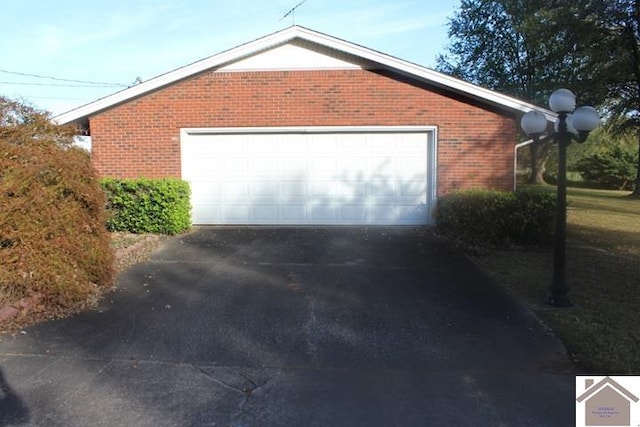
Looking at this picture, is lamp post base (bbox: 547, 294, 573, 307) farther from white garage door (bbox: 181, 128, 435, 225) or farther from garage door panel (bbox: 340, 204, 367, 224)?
garage door panel (bbox: 340, 204, 367, 224)

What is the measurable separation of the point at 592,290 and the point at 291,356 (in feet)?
15.0

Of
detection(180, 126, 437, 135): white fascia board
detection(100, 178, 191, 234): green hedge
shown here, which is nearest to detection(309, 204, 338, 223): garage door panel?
detection(180, 126, 437, 135): white fascia board

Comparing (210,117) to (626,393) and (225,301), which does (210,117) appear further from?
(626,393)

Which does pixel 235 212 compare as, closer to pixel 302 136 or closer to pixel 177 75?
pixel 302 136

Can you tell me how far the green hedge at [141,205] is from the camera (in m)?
10.7

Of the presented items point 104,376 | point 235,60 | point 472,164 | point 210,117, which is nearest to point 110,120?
point 210,117

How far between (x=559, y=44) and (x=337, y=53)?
1260 cm

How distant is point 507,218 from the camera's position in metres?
10.1

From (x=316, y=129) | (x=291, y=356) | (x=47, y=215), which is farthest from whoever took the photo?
(x=316, y=129)

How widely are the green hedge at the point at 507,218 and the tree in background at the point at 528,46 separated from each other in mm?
10090

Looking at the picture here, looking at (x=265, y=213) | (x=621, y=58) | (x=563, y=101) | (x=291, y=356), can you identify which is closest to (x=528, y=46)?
(x=621, y=58)

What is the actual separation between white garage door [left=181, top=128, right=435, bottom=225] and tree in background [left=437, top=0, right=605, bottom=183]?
9389mm

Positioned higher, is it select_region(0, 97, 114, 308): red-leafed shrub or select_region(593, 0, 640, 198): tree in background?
select_region(593, 0, 640, 198): tree in background

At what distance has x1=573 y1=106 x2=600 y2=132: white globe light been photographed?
6.64 meters
